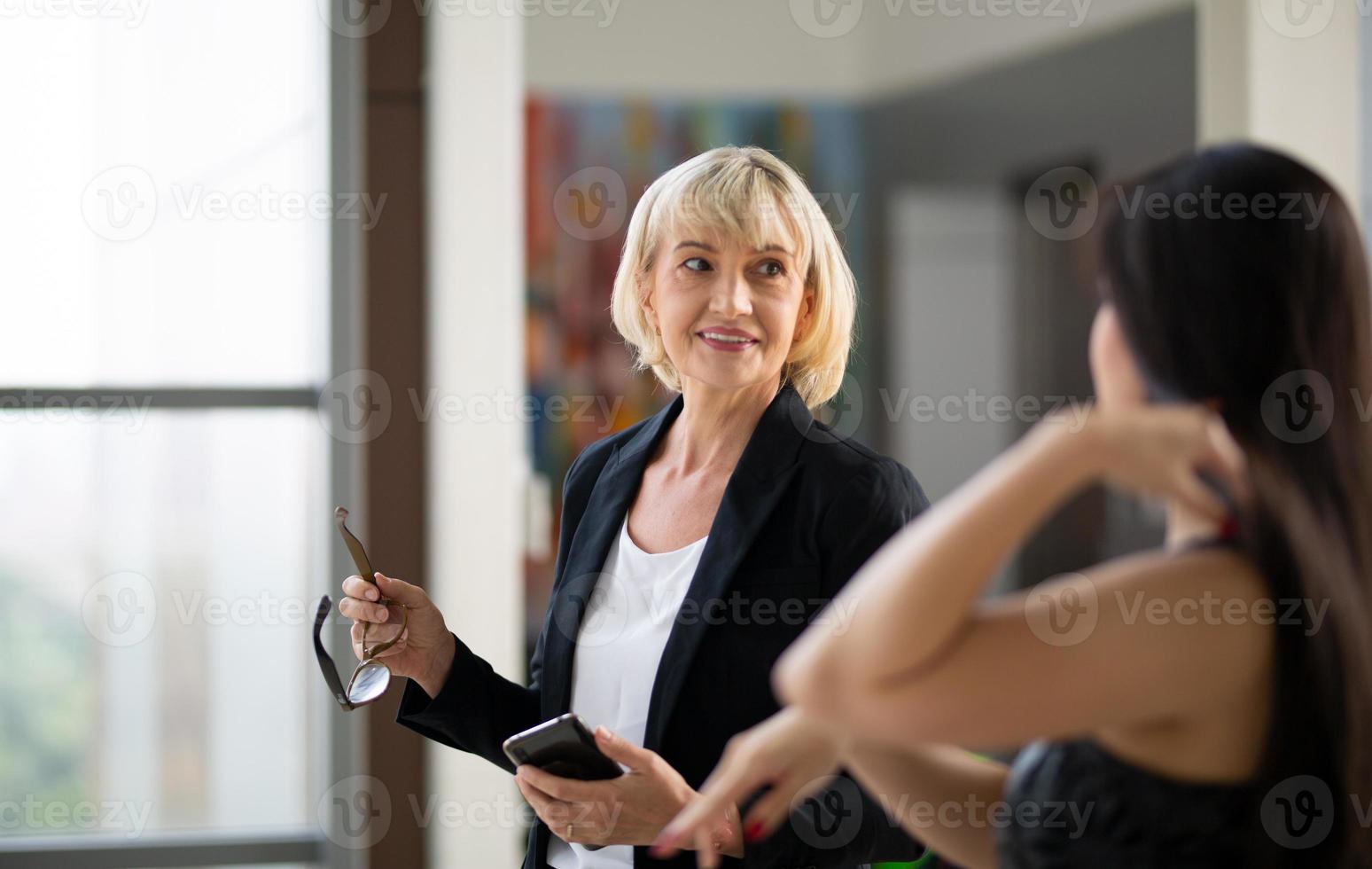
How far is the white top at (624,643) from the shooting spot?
1400 millimetres

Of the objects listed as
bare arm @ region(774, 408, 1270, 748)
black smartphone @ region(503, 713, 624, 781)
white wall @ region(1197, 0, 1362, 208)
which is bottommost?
black smartphone @ region(503, 713, 624, 781)

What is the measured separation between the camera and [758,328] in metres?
Result: 1.44

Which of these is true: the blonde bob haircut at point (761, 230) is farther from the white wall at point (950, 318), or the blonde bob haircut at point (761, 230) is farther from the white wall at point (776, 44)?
the white wall at point (950, 318)

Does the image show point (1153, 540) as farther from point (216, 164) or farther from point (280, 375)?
point (216, 164)

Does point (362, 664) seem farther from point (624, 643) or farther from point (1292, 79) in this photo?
point (1292, 79)

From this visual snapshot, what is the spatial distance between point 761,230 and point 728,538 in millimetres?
345

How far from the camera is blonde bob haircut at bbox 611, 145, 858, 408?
1428 millimetres

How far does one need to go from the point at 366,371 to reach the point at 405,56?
745 millimetres

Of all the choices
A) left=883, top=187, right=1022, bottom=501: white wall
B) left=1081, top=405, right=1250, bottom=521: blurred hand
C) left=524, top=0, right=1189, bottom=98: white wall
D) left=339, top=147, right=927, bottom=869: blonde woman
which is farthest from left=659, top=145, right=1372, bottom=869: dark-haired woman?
left=883, top=187, right=1022, bottom=501: white wall

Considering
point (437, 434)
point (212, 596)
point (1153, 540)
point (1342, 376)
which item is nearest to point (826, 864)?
point (1342, 376)

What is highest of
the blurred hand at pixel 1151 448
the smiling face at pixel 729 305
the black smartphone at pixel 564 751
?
the smiling face at pixel 729 305

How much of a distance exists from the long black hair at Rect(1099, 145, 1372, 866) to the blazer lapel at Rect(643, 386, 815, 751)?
0.53 m

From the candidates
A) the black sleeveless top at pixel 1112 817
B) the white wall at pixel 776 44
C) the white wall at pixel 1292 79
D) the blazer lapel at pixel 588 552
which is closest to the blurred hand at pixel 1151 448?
the black sleeveless top at pixel 1112 817

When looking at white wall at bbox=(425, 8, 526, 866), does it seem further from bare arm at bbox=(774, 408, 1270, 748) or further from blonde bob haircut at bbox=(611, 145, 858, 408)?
bare arm at bbox=(774, 408, 1270, 748)
